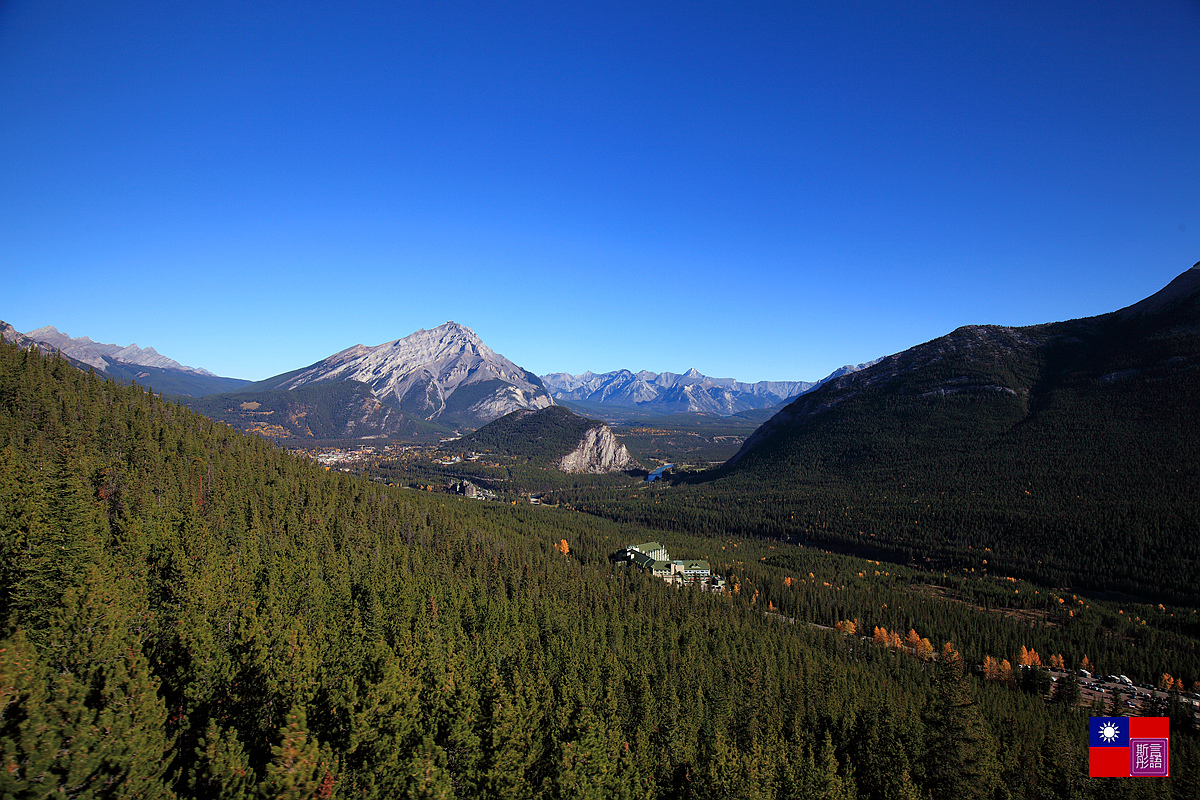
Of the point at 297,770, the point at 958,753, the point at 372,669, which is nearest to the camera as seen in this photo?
the point at 297,770

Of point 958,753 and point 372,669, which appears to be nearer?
point 372,669

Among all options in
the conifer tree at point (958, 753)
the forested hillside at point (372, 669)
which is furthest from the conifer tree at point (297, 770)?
the conifer tree at point (958, 753)

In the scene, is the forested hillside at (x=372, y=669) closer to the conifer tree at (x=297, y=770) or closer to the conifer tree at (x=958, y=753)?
the conifer tree at (x=297, y=770)

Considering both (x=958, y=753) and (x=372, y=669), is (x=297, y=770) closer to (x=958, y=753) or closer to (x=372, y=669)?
(x=372, y=669)

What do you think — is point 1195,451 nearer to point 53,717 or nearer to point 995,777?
point 995,777

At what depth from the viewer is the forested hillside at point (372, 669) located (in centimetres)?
2578

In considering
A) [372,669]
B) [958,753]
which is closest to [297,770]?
[372,669]

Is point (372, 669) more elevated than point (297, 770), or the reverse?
point (297, 770)

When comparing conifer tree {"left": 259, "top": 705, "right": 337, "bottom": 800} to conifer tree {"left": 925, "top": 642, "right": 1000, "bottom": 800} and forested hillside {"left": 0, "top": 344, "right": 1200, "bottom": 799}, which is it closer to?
forested hillside {"left": 0, "top": 344, "right": 1200, "bottom": 799}

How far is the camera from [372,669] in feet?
124

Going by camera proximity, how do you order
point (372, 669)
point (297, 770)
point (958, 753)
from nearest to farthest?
point (297, 770) < point (372, 669) < point (958, 753)

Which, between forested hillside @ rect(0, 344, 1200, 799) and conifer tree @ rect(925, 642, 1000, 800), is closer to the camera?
forested hillside @ rect(0, 344, 1200, 799)

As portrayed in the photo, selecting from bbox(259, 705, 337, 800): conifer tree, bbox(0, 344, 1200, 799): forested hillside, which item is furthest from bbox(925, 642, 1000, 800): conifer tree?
bbox(259, 705, 337, 800): conifer tree

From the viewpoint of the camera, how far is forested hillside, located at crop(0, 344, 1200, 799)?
25.8 meters
